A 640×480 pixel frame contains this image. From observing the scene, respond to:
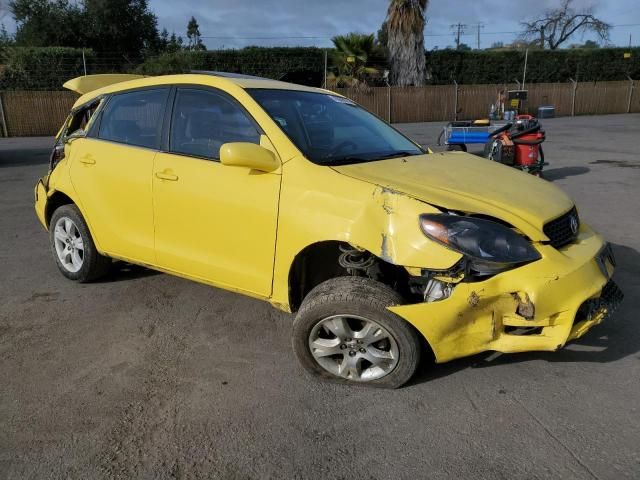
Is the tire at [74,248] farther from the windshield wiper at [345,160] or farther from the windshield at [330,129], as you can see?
the windshield wiper at [345,160]

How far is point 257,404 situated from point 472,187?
1.79 metres

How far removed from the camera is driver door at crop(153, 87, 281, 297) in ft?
10.8

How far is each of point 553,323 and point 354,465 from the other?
128 centimetres

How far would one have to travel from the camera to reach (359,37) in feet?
84.0

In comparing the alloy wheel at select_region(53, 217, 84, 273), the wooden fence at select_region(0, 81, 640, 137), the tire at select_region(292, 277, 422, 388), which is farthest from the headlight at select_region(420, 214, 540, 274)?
the wooden fence at select_region(0, 81, 640, 137)

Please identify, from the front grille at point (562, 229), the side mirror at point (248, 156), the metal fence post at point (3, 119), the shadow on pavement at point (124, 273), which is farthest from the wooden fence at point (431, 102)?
the side mirror at point (248, 156)

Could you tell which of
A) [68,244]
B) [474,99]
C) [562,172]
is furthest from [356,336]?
[474,99]

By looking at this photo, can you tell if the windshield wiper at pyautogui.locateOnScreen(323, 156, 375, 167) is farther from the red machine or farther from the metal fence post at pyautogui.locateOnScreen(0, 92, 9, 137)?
the metal fence post at pyautogui.locateOnScreen(0, 92, 9, 137)

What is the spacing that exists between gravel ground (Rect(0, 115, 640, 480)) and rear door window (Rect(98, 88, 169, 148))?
133 cm

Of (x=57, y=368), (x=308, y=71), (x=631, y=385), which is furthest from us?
(x=308, y=71)

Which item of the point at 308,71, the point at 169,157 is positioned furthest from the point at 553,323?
the point at 308,71

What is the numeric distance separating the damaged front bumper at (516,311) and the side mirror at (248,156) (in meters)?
1.17

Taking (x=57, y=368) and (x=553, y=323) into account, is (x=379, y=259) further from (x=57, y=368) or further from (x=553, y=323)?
(x=57, y=368)

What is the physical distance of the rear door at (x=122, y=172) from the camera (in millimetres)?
3932
